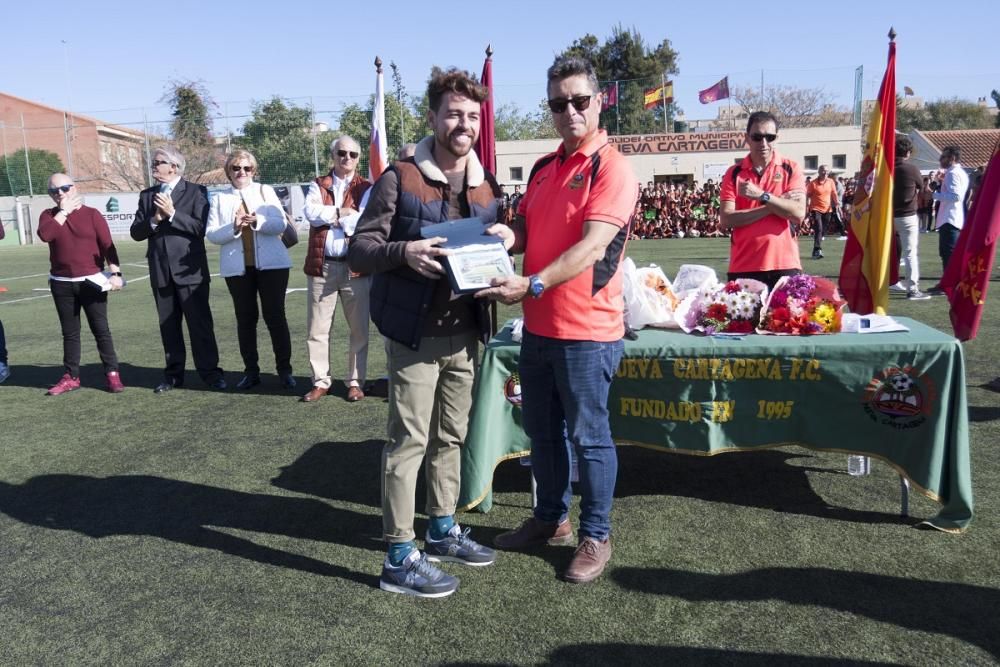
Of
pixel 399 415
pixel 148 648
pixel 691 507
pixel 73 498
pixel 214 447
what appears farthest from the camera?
pixel 214 447

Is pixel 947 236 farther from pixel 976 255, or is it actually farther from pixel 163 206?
pixel 163 206

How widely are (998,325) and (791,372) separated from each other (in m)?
5.85

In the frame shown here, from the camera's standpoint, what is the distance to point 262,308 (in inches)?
259

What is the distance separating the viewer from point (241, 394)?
6.68m

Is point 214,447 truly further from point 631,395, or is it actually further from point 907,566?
point 907,566

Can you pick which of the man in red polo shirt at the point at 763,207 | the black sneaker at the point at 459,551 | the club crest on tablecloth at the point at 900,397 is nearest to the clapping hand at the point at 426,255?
the black sneaker at the point at 459,551

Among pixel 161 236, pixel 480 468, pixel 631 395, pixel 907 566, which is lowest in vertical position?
pixel 907 566

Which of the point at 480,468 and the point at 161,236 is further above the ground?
the point at 161,236

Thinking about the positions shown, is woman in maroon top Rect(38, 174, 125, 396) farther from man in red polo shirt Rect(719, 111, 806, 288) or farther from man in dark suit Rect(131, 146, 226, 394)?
man in red polo shirt Rect(719, 111, 806, 288)

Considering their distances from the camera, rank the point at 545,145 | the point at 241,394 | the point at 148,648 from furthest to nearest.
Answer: the point at 545,145 < the point at 241,394 < the point at 148,648

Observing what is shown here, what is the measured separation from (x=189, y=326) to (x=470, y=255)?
191 inches

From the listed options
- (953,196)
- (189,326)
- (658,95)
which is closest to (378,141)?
(189,326)

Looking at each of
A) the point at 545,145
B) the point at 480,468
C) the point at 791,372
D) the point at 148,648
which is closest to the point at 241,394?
the point at 480,468

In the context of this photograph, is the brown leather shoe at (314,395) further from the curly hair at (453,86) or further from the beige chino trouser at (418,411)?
the curly hair at (453,86)
